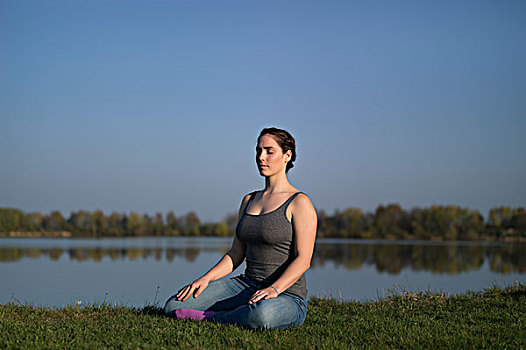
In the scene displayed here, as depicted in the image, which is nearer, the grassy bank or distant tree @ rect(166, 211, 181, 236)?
the grassy bank

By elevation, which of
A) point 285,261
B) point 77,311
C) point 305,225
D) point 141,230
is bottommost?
point 141,230

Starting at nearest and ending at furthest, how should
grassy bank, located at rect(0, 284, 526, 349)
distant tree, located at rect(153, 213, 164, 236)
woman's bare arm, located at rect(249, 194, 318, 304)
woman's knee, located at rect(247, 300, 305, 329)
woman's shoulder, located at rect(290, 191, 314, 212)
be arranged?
1. grassy bank, located at rect(0, 284, 526, 349)
2. woman's knee, located at rect(247, 300, 305, 329)
3. woman's bare arm, located at rect(249, 194, 318, 304)
4. woman's shoulder, located at rect(290, 191, 314, 212)
5. distant tree, located at rect(153, 213, 164, 236)

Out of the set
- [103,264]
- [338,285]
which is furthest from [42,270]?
[338,285]

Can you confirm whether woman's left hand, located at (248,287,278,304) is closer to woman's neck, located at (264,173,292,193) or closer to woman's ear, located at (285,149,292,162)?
woman's neck, located at (264,173,292,193)

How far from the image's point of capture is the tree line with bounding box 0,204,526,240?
181ft

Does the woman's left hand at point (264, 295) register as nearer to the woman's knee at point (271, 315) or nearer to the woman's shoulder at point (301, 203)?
the woman's knee at point (271, 315)

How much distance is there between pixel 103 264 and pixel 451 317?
18988mm

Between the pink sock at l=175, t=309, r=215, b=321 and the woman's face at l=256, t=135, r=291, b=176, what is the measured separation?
1.38 m

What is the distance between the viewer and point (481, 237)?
55.1m

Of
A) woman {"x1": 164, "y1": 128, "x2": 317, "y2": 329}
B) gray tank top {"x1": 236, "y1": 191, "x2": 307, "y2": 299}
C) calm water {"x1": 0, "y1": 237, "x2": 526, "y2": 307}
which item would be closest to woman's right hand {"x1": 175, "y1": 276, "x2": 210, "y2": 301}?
woman {"x1": 164, "y1": 128, "x2": 317, "y2": 329}

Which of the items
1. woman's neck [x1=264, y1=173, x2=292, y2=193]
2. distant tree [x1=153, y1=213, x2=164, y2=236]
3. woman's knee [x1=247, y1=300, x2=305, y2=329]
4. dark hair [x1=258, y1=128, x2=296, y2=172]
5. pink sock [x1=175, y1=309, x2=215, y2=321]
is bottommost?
distant tree [x1=153, y1=213, x2=164, y2=236]

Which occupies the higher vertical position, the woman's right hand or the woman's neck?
the woman's neck

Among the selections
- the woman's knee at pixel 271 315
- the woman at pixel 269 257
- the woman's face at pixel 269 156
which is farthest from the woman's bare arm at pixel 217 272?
the woman's knee at pixel 271 315

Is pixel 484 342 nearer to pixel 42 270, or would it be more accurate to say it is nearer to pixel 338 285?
pixel 338 285
